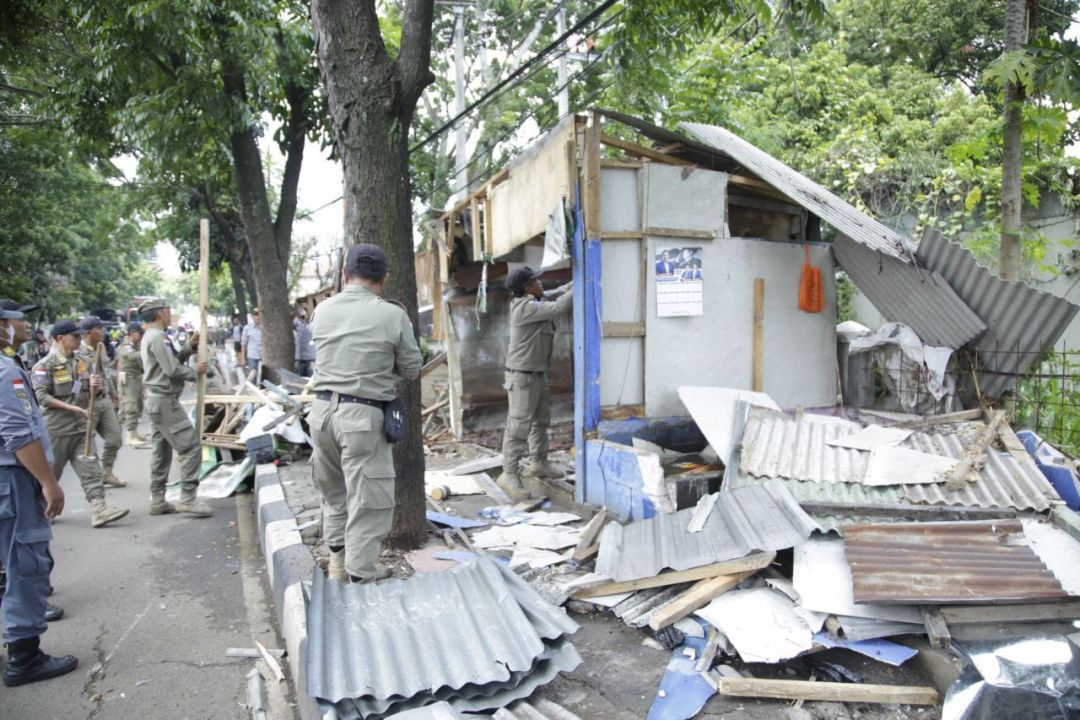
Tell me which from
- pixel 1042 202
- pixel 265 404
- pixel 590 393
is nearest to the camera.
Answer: pixel 590 393

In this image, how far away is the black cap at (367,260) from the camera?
3.95 metres

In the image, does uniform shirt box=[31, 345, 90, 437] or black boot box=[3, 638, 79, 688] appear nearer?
black boot box=[3, 638, 79, 688]

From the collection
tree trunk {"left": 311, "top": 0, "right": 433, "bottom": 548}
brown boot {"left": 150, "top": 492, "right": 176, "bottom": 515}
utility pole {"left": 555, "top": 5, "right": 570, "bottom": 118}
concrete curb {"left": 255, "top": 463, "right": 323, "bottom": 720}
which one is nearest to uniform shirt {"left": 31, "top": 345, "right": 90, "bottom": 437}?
brown boot {"left": 150, "top": 492, "right": 176, "bottom": 515}

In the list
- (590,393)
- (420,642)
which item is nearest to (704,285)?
(590,393)

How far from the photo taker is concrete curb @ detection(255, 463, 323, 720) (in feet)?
10.5

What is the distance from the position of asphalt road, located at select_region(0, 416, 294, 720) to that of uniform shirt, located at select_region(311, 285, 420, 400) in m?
1.63

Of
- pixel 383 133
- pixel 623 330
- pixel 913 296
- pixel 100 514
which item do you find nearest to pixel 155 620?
pixel 100 514

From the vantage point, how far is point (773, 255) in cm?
619

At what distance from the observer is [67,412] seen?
6133 millimetres

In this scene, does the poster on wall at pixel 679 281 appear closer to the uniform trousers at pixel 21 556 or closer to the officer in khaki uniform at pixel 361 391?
the officer in khaki uniform at pixel 361 391

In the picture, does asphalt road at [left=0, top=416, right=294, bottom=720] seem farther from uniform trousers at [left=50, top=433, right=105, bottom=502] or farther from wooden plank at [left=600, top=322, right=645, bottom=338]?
wooden plank at [left=600, top=322, right=645, bottom=338]

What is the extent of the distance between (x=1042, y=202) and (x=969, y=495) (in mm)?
8339

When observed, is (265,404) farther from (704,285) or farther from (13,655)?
(704,285)

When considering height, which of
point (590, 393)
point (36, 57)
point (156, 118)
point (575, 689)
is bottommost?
point (575, 689)
